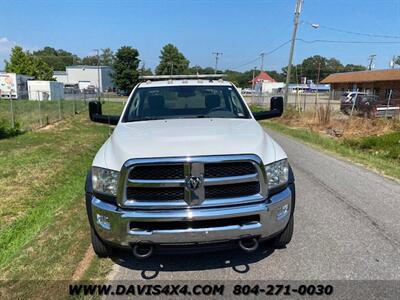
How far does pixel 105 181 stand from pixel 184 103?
6.48 feet

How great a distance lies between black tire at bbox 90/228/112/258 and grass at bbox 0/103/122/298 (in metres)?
0.11

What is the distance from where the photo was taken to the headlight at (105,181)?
3158 mm

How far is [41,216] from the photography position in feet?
17.1

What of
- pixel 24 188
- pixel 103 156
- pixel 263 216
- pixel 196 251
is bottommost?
pixel 24 188

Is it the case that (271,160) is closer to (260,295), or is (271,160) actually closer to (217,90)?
(260,295)

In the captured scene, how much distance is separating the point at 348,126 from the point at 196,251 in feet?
50.5

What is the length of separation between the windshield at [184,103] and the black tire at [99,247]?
1.55 m

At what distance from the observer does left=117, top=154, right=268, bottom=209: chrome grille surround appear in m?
3.02

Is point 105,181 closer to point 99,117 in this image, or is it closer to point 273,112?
point 99,117

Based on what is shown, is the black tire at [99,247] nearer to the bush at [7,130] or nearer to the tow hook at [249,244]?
the tow hook at [249,244]

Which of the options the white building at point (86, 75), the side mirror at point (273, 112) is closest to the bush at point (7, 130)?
the side mirror at point (273, 112)

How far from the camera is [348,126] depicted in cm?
1678

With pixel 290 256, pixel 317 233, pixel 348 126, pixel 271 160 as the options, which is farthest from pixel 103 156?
pixel 348 126

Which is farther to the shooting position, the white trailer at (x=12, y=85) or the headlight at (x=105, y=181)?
the white trailer at (x=12, y=85)
